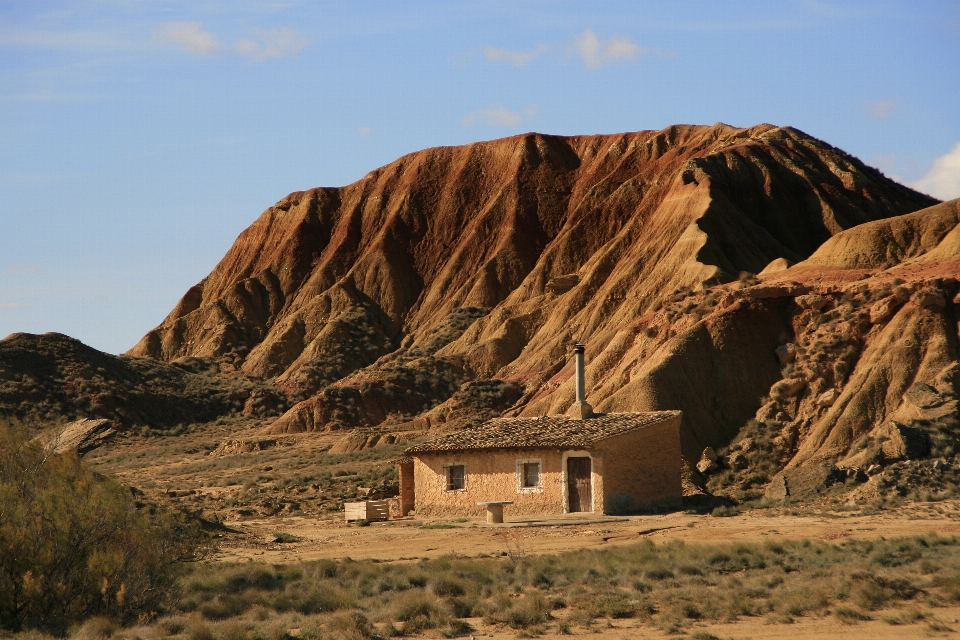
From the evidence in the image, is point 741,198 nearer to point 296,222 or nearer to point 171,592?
point 296,222

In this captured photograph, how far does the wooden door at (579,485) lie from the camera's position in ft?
109

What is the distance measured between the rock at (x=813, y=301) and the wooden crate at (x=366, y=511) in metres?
16.4

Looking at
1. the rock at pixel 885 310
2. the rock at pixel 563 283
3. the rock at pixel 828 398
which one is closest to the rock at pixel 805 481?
the rock at pixel 828 398

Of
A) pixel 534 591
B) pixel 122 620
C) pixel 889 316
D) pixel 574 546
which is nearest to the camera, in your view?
pixel 122 620

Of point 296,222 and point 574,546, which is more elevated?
point 296,222

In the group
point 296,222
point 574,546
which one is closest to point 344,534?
point 574,546

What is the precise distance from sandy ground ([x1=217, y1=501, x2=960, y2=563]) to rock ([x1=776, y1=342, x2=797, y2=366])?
10503mm

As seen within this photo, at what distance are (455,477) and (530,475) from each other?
2.36 metres

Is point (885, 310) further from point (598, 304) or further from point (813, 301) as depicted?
point (598, 304)

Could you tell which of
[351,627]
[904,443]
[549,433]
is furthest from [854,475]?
[351,627]

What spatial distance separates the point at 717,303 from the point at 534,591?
26.4 metres

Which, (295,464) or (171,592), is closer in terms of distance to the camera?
(171,592)

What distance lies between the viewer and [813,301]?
42.6m

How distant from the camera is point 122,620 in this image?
17.9m
